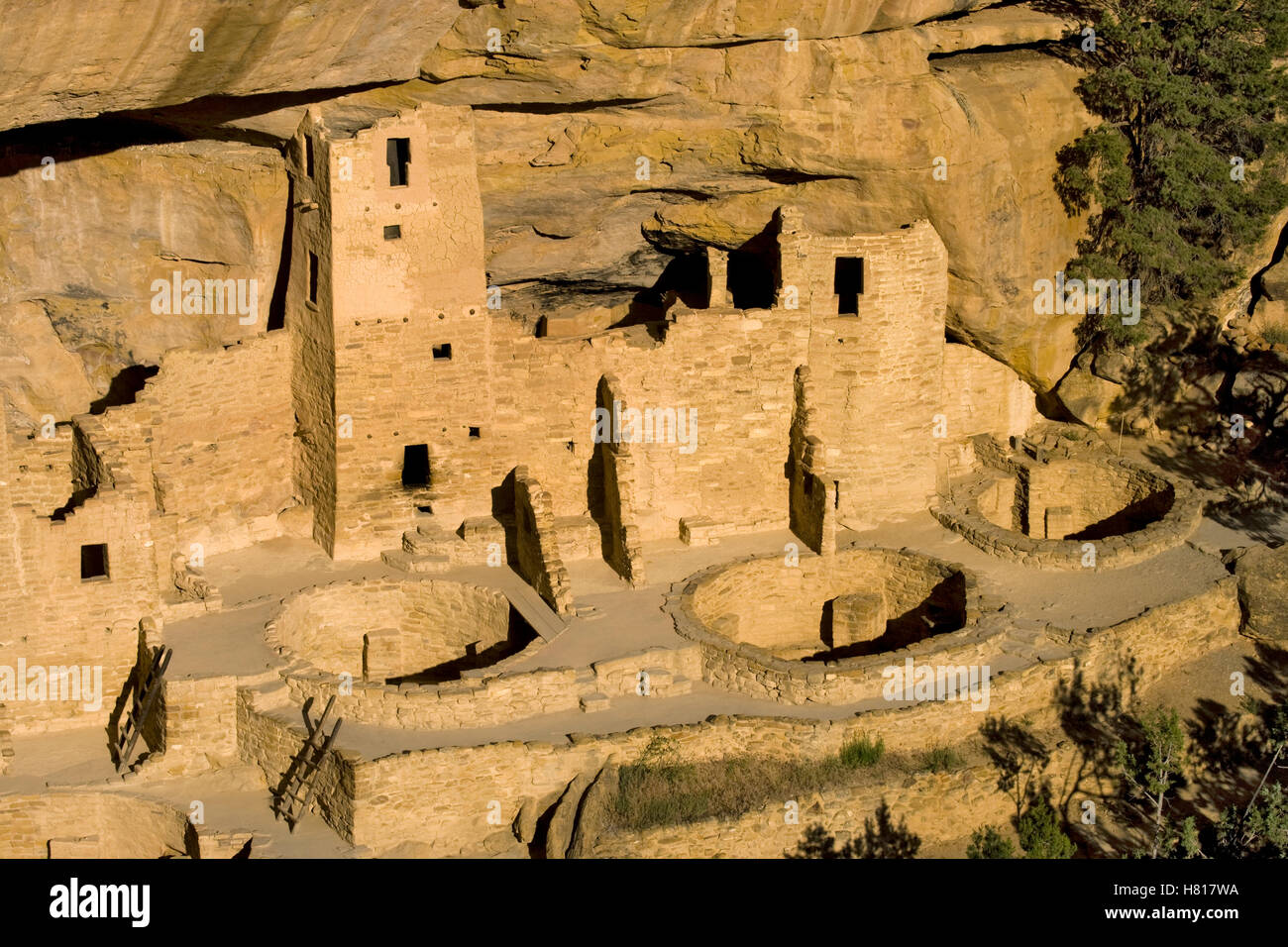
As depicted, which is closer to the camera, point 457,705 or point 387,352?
point 457,705

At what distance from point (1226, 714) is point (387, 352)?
49.4 ft

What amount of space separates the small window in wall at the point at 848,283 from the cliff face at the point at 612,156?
1183 mm

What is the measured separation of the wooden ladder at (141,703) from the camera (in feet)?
111

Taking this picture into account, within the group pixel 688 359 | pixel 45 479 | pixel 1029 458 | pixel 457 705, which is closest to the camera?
pixel 457 705

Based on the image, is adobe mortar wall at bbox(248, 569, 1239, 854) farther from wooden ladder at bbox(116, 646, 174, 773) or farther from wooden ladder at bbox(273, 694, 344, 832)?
wooden ladder at bbox(116, 646, 174, 773)

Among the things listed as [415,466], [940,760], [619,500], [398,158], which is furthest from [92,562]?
[940,760]

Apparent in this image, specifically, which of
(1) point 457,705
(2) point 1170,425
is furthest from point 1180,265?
(1) point 457,705

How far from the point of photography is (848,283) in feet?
133

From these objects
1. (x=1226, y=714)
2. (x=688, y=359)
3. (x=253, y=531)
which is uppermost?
(x=688, y=359)

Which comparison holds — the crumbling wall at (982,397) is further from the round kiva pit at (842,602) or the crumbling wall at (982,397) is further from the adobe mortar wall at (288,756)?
the adobe mortar wall at (288,756)

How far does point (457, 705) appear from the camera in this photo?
33.5 m

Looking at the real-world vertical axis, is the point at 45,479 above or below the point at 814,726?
above

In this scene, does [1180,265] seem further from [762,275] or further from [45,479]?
[45,479]

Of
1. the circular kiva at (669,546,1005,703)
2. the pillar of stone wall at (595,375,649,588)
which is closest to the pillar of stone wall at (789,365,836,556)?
the circular kiva at (669,546,1005,703)
